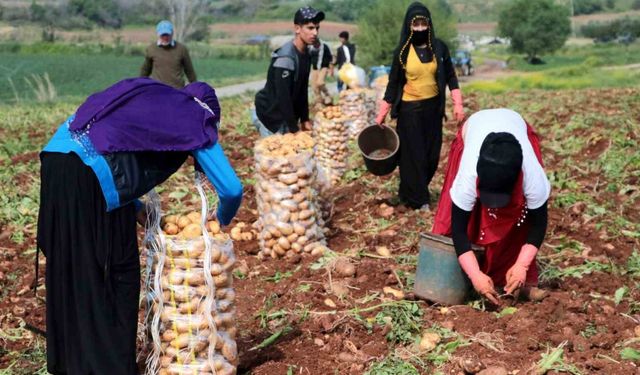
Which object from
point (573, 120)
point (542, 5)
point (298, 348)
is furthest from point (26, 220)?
point (542, 5)

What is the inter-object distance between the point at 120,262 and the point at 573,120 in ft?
26.3

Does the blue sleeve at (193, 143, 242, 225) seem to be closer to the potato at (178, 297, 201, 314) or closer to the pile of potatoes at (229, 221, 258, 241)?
the potato at (178, 297, 201, 314)

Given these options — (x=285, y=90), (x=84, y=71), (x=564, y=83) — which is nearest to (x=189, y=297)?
(x=285, y=90)

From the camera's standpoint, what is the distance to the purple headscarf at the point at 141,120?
114 inches

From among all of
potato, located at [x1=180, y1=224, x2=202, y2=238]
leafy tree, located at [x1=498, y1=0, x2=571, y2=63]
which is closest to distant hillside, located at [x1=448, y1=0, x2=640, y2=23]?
leafy tree, located at [x1=498, y1=0, x2=571, y2=63]

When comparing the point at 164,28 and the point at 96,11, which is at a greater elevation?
the point at 164,28

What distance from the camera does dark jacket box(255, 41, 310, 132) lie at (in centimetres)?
552

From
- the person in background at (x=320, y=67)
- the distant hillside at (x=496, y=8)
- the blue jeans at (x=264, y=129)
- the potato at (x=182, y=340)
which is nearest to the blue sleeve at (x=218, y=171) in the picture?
the potato at (x=182, y=340)

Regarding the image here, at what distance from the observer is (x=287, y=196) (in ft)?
16.6

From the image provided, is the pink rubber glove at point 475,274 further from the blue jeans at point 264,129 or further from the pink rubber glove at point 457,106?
the pink rubber glove at point 457,106

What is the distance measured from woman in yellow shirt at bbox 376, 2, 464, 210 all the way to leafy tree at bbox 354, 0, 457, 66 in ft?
78.8

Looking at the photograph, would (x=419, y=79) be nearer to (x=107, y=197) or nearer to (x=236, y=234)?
(x=236, y=234)

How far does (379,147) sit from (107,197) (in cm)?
398

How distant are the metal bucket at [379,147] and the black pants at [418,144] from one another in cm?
10
